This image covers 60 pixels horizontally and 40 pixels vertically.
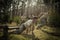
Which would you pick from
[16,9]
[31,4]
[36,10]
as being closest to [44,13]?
[36,10]

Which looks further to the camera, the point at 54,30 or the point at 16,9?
the point at 16,9

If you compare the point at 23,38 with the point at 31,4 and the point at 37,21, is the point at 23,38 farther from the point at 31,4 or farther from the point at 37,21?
the point at 31,4

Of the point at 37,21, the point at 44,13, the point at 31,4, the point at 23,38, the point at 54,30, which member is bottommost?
the point at 23,38

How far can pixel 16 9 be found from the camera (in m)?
2.40

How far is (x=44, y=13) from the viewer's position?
2320mm

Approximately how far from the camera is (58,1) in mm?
2326

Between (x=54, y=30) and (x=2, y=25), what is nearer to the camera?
(x=54, y=30)

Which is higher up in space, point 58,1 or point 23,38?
point 58,1

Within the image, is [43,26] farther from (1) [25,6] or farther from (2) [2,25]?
(2) [2,25]

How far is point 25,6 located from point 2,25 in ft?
2.12

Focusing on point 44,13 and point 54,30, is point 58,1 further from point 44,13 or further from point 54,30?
point 54,30

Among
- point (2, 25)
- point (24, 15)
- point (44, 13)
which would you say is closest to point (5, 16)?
point (2, 25)

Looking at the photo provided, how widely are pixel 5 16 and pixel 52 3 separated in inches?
40.4

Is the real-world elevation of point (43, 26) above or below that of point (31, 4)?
below
